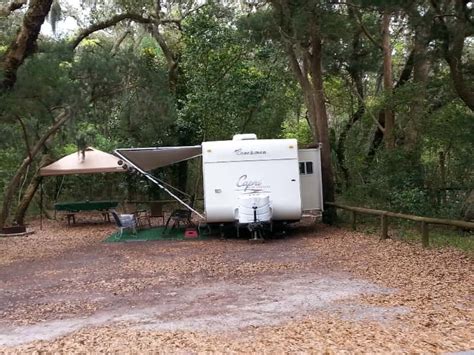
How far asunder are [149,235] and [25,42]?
20.2 feet

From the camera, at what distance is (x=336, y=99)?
72.3 feet

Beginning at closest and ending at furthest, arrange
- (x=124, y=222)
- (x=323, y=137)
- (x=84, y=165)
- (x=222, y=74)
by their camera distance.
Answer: (x=124, y=222)
(x=323, y=137)
(x=84, y=165)
(x=222, y=74)

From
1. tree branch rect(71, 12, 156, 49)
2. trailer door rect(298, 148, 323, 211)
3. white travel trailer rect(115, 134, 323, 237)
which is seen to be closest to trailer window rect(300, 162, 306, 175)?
trailer door rect(298, 148, 323, 211)

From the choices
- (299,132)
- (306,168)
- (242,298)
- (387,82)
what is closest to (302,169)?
(306,168)

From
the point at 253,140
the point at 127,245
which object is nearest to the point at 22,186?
the point at 127,245

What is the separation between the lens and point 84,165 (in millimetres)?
18703

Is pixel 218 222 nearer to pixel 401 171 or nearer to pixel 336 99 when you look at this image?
pixel 401 171

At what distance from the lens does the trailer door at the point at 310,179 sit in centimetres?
1500

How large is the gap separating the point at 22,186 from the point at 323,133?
12202mm

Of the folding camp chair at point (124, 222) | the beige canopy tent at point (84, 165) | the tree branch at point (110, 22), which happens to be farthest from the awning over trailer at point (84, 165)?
the tree branch at point (110, 22)

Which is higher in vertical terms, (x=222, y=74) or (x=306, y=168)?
(x=222, y=74)

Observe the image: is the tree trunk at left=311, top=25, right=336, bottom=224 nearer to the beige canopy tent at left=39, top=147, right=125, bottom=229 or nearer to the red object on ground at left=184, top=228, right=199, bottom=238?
the red object on ground at left=184, top=228, right=199, bottom=238

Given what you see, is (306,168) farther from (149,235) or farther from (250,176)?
(149,235)

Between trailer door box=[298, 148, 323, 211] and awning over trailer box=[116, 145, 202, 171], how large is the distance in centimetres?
276
